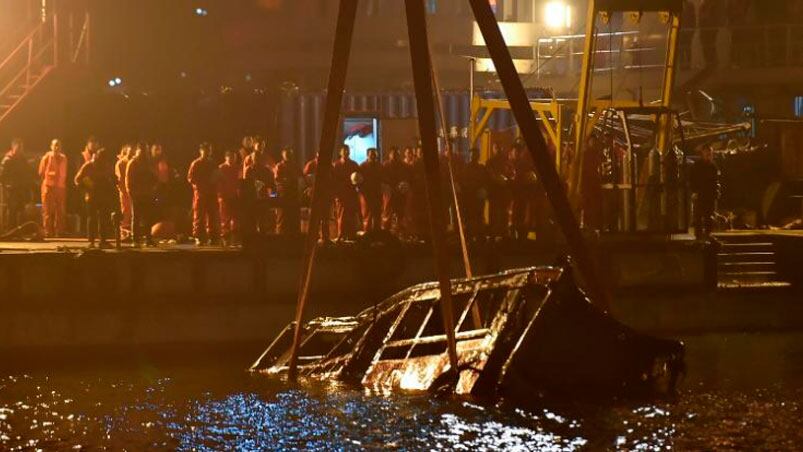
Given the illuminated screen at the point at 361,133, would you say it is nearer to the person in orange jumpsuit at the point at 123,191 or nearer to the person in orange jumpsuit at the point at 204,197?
the person in orange jumpsuit at the point at 123,191

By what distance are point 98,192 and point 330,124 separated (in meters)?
9.80

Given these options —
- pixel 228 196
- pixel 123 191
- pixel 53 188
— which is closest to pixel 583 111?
pixel 228 196

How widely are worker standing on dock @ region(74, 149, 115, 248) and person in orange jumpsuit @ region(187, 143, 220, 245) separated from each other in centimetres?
146

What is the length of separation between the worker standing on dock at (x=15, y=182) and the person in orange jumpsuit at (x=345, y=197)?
6.75 m

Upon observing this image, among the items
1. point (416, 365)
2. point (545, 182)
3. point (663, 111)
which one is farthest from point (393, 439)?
point (663, 111)

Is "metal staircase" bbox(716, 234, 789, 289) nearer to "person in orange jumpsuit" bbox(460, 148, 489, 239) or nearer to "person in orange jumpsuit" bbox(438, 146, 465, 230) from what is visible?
"person in orange jumpsuit" bbox(460, 148, 489, 239)

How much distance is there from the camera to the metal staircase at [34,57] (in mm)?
30344

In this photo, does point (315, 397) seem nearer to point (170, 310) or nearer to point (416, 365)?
point (416, 365)

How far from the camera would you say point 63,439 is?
1570cm

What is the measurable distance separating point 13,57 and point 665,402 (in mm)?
19827

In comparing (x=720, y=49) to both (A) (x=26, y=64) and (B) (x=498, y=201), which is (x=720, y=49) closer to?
(B) (x=498, y=201)

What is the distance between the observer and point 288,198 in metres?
23.9

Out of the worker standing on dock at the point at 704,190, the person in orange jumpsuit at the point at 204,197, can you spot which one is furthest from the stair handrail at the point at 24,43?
the worker standing on dock at the point at 704,190

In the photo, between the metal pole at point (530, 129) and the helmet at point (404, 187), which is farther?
the helmet at point (404, 187)
